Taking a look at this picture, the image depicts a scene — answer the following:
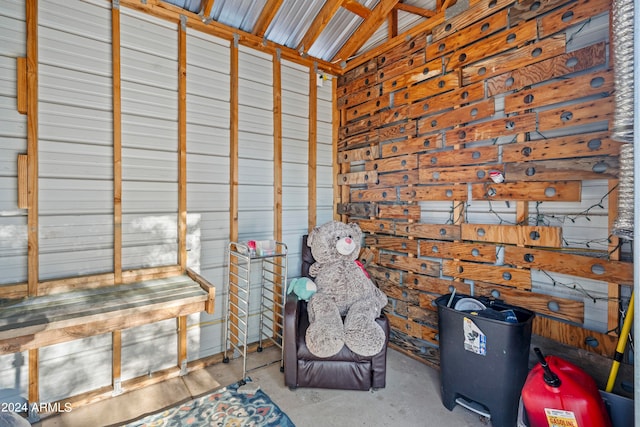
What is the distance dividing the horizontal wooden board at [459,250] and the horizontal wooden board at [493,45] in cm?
135

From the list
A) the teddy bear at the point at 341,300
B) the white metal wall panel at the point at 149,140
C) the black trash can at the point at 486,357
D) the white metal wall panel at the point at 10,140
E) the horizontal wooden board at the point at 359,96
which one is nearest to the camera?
the black trash can at the point at 486,357

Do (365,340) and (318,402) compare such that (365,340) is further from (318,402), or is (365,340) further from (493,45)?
(493,45)

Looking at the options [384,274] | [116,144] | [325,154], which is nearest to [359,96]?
[325,154]

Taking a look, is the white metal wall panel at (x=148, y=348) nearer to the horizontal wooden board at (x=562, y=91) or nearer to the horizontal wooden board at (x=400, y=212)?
the horizontal wooden board at (x=400, y=212)

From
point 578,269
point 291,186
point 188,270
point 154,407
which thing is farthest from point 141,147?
point 578,269

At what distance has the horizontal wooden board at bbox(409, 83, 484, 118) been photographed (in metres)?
2.21

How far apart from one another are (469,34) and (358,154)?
4.40 ft

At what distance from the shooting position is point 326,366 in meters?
2.15

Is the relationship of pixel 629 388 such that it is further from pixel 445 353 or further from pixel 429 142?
pixel 429 142

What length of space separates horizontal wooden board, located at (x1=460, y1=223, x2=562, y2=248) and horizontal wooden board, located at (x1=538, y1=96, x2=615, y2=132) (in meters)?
0.63

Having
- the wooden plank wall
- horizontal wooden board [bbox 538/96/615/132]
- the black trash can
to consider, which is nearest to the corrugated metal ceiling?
the wooden plank wall

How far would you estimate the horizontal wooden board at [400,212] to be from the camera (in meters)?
2.63

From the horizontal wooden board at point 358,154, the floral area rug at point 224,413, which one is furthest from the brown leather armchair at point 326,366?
the horizontal wooden board at point 358,154

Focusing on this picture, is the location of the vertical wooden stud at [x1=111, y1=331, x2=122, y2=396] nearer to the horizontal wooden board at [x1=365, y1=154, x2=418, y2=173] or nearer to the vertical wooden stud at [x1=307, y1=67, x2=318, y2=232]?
the vertical wooden stud at [x1=307, y1=67, x2=318, y2=232]
